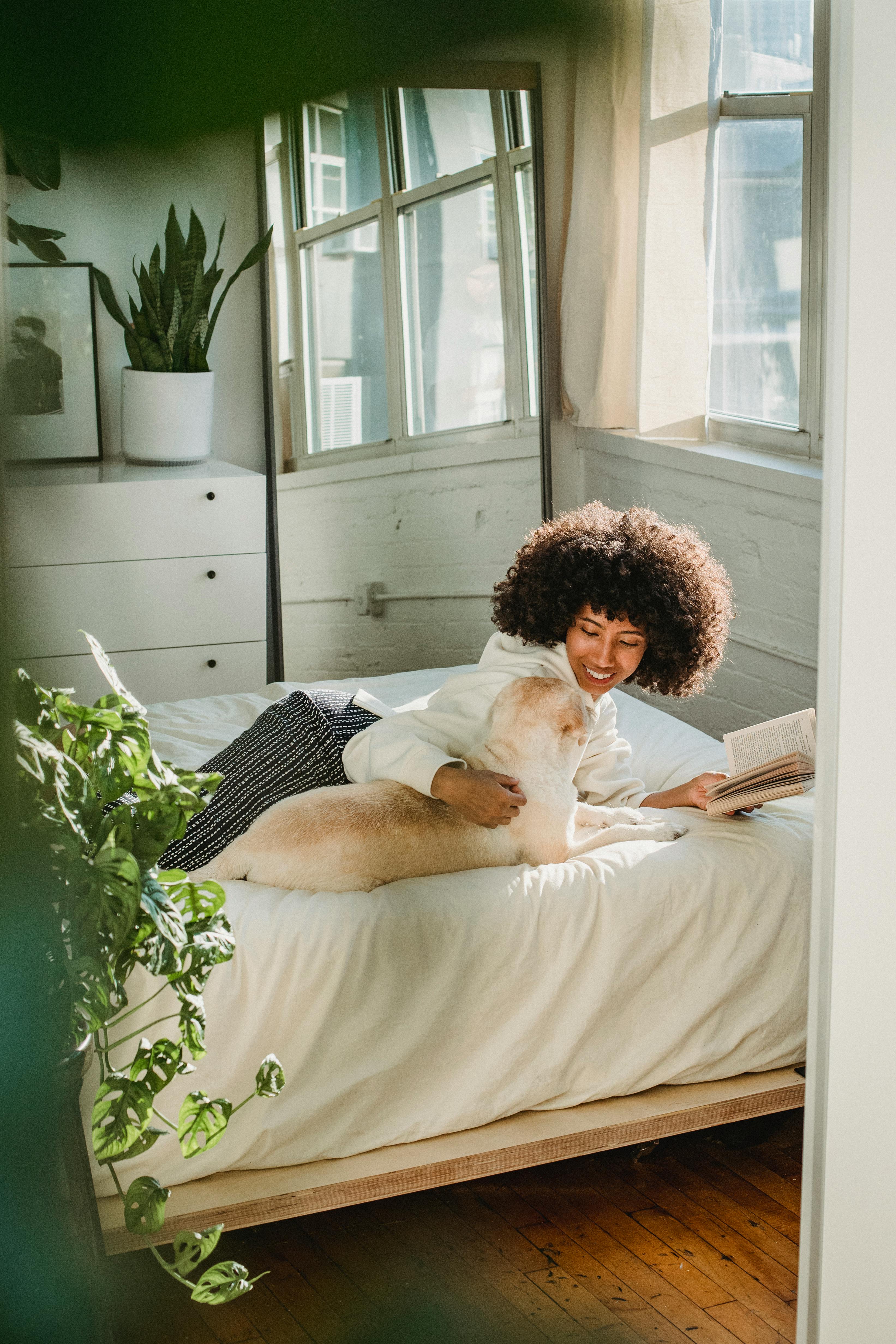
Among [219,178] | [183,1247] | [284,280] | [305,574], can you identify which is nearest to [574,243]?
[284,280]

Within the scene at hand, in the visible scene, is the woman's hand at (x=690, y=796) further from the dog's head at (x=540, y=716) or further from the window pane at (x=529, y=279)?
the window pane at (x=529, y=279)

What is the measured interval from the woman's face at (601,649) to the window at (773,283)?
674mm

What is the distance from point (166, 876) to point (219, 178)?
0.61 meters

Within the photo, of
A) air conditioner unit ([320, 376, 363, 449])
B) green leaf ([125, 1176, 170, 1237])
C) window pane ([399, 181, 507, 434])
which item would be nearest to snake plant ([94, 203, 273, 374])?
air conditioner unit ([320, 376, 363, 449])

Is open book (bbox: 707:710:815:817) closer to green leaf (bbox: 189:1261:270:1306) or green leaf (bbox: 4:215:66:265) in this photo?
green leaf (bbox: 189:1261:270:1306)

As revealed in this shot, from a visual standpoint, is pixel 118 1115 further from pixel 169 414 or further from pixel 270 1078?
pixel 169 414

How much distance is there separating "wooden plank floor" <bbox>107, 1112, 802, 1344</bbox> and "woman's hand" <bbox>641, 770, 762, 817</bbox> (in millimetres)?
422

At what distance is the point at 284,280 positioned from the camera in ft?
6.61

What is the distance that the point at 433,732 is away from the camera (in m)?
1.39

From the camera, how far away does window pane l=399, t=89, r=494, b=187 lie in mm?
1803

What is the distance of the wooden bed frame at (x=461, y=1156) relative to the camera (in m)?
1.17

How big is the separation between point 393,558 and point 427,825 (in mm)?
1005

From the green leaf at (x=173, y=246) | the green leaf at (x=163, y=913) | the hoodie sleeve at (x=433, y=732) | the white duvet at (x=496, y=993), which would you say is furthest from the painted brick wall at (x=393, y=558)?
the green leaf at (x=163, y=913)

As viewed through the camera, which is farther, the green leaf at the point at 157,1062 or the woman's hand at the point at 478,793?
the woman's hand at the point at 478,793
